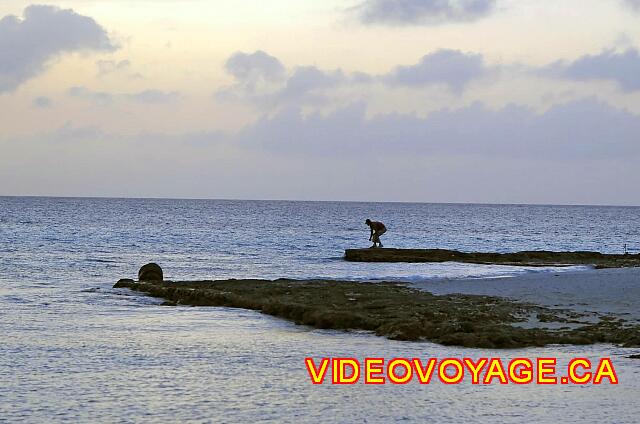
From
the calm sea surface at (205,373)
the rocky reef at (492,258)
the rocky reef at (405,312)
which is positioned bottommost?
the calm sea surface at (205,373)

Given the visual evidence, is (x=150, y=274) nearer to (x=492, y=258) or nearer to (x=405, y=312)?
(x=405, y=312)

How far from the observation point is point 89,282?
35.2m

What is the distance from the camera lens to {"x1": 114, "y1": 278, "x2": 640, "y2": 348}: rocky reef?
1855 centimetres

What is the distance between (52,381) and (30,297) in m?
15.0

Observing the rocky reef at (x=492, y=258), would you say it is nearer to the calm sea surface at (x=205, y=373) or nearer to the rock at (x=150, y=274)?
the rock at (x=150, y=274)

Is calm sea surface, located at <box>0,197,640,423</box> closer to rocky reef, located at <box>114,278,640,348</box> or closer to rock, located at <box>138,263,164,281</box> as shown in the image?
rocky reef, located at <box>114,278,640,348</box>

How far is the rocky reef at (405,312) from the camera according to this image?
730 inches

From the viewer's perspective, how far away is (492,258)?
50.8 meters

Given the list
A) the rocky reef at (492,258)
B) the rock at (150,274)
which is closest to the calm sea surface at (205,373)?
the rock at (150,274)

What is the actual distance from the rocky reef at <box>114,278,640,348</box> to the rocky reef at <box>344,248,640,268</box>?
54.5 ft

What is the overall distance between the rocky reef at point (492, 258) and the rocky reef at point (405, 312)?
16.6 m

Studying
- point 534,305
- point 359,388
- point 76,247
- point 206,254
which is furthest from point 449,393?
point 76,247

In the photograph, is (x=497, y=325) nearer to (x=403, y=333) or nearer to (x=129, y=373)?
(x=403, y=333)

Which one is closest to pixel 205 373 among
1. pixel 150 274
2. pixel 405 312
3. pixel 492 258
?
pixel 405 312
